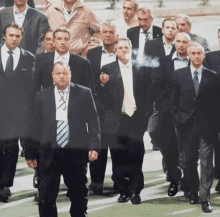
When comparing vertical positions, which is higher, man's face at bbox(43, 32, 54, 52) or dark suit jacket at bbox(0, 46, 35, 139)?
man's face at bbox(43, 32, 54, 52)

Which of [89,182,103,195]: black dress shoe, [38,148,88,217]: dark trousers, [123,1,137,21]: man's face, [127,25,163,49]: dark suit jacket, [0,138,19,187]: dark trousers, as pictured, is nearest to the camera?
[38,148,88,217]: dark trousers

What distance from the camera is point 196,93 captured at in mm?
6715

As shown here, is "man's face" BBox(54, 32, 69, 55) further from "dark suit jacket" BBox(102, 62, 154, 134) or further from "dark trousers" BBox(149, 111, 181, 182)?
"dark trousers" BBox(149, 111, 181, 182)

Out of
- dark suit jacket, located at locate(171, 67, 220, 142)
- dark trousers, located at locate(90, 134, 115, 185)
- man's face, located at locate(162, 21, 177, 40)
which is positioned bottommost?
dark trousers, located at locate(90, 134, 115, 185)

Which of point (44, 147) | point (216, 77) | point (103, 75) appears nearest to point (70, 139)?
point (44, 147)

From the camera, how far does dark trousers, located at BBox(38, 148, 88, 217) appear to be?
18.8ft

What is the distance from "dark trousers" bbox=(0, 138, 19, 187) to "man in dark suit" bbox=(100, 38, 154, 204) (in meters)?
0.96

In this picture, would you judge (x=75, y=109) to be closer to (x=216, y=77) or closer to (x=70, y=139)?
(x=70, y=139)

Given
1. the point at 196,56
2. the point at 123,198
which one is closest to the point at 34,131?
the point at 123,198

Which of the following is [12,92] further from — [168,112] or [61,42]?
[168,112]

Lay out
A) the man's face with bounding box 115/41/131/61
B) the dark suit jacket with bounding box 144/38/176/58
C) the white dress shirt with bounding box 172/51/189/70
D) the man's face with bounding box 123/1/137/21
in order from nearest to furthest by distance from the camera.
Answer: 1. the man's face with bounding box 115/41/131/61
2. the white dress shirt with bounding box 172/51/189/70
3. the dark suit jacket with bounding box 144/38/176/58
4. the man's face with bounding box 123/1/137/21

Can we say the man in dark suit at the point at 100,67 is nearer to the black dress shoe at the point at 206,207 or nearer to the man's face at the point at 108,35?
the man's face at the point at 108,35

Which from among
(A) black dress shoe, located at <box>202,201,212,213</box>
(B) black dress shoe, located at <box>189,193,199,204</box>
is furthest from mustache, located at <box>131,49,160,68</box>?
(A) black dress shoe, located at <box>202,201,212,213</box>

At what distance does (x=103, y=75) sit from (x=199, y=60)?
955 mm
